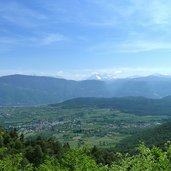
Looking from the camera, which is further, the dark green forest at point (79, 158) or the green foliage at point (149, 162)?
the dark green forest at point (79, 158)

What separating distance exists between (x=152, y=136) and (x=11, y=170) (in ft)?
508

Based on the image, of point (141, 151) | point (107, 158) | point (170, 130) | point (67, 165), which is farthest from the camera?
point (170, 130)

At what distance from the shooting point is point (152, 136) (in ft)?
636

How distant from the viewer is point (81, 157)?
47500mm

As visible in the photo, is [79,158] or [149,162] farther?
[79,158]

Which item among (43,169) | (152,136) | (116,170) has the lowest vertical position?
(152,136)

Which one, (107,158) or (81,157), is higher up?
(81,157)

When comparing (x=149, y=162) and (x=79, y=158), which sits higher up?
(x=149, y=162)

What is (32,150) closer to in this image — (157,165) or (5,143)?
(5,143)

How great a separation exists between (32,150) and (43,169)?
36.2m

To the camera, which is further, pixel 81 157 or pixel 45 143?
pixel 45 143

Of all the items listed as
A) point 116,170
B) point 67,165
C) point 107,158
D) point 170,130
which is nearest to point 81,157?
point 67,165

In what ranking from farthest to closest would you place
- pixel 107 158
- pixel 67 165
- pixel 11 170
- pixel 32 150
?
pixel 107 158, pixel 32 150, pixel 67 165, pixel 11 170

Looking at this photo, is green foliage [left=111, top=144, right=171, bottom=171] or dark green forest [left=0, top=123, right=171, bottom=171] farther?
dark green forest [left=0, top=123, right=171, bottom=171]
